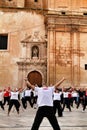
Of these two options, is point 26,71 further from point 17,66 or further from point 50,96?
point 50,96

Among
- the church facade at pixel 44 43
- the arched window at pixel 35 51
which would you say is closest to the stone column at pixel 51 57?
the church facade at pixel 44 43

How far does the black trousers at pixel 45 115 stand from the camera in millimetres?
8778

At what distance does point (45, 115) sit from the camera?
29.3ft

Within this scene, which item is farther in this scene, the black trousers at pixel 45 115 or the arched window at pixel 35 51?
the arched window at pixel 35 51

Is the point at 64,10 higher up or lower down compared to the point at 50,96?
higher up

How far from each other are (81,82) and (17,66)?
6.42 meters

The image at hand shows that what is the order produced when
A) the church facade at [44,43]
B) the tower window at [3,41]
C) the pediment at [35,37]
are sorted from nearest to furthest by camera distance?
the church facade at [44,43] → the pediment at [35,37] → the tower window at [3,41]

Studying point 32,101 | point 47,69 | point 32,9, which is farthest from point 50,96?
point 32,9

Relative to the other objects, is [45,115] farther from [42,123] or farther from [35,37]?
[35,37]

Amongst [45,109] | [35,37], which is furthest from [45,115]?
[35,37]

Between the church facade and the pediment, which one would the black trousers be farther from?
the pediment

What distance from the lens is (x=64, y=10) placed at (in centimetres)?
3466

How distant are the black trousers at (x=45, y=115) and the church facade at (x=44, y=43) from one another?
24081mm

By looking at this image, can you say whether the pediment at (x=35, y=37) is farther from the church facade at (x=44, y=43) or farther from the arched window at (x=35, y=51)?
the arched window at (x=35, y=51)
